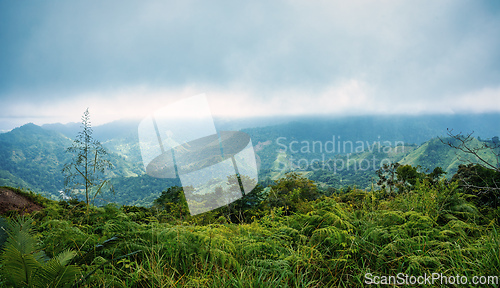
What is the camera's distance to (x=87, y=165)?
315 cm

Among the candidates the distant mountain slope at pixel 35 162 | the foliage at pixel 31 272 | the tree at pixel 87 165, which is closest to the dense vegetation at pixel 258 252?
the foliage at pixel 31 272

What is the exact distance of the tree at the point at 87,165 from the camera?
302cm

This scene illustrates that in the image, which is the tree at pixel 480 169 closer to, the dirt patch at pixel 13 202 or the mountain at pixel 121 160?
the mountain at pixel 121 160

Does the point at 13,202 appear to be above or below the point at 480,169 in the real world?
above

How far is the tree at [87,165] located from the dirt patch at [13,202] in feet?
11.3

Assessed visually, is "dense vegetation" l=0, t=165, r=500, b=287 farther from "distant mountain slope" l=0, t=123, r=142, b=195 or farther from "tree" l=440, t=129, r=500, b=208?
"distant mountain slope" l=0, t=123, r=142, b=195

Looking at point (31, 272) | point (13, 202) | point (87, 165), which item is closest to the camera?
point (31, 272)

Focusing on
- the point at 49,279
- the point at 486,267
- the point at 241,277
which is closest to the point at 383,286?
the point at 486,267

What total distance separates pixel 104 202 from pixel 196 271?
177cm

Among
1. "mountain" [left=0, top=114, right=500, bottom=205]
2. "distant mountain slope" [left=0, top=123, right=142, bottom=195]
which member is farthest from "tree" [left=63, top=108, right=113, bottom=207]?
"distant mountain slope" [left=0, top=123, right=142, bottom=195]

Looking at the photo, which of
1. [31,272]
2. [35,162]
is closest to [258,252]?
[31,272]

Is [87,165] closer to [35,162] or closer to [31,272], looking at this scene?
[31,272]

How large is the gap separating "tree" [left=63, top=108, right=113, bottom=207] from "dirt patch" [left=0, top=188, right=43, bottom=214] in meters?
3.43

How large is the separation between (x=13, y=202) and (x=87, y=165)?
4626mm
